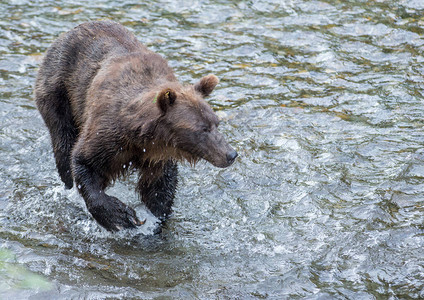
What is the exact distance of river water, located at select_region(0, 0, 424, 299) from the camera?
6176 millimetres

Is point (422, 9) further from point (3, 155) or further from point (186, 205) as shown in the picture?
point (3, 155)

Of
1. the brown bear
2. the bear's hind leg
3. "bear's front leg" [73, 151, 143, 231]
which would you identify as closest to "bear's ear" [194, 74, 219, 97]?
the brown bear

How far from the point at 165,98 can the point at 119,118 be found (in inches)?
25.5

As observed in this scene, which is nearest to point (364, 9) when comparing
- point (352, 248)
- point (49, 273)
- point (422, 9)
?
point (422, 9)

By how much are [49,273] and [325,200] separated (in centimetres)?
341

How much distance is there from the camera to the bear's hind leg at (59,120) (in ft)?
26.0

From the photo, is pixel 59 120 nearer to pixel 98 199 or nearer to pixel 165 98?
pixel 98 199

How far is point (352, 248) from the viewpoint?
6.50m

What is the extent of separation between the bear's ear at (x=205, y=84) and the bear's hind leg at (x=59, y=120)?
2.06 m

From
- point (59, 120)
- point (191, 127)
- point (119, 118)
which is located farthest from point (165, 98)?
point (59, 120)

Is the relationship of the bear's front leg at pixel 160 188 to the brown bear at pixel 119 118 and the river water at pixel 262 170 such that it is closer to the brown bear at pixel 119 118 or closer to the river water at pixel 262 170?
the brown bear at pixel 119 118

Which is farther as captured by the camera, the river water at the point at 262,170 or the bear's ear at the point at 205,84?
the bear's ear at the point at 205,84

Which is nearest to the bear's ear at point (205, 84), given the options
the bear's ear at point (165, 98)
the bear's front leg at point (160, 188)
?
the bear's ear at point (165, 98)

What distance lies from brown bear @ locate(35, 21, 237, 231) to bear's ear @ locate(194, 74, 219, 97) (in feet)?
0.04
